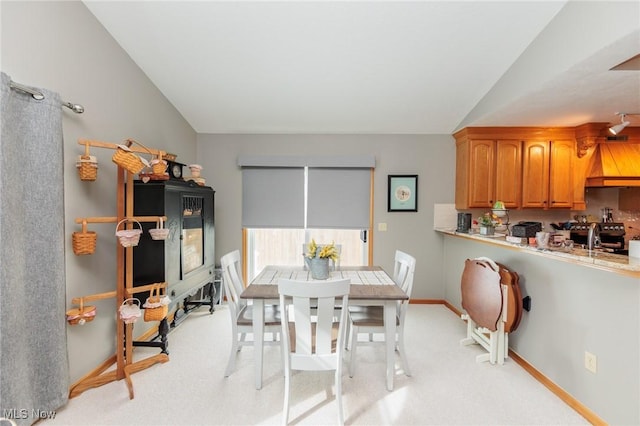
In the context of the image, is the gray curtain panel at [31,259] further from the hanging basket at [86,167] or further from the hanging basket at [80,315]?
the hanging basket at [86,167]

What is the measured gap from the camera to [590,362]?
6.21 ft

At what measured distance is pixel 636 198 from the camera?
3.89m

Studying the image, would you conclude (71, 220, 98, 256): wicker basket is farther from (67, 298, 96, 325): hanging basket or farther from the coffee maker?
the coffee maker

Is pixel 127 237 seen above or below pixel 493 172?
below

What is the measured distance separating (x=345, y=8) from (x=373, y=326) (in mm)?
2427

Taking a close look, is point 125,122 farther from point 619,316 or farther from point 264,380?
point 619,316

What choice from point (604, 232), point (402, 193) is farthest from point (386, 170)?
point (604, 232)

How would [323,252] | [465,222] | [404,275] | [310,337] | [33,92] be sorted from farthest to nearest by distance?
1. [465,222]
2. [404,275]
3. [323,252]
4. [310,337]
5. [33,92]

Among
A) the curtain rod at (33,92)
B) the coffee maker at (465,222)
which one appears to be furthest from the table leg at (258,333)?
the coffee maker at (465,222)

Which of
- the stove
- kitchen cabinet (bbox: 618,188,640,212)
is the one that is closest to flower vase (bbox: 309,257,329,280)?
the stove

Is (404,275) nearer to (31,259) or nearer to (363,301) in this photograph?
(363,301)

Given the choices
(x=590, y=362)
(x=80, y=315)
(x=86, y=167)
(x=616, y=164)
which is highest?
(x=616, y=164)

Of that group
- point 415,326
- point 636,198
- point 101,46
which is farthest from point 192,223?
point 636,198

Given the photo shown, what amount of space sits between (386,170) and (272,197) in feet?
5.23
